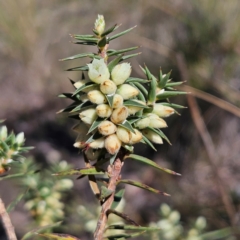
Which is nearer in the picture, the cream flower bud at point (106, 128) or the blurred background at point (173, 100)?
the cream flower bud at point (106, 128)

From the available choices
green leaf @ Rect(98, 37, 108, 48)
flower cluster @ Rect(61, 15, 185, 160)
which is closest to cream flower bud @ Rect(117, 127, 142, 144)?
flower cluster @ Rect(61, 15, 185, 160)

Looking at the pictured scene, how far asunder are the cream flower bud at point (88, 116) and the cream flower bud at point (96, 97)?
0.06 ft

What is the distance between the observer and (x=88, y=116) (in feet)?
1.60

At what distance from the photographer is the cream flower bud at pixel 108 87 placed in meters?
0.47

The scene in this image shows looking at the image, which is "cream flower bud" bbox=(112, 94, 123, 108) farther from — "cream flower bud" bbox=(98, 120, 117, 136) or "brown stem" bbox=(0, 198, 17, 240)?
"brown stem" bbox=(0, 198, 17, 240)

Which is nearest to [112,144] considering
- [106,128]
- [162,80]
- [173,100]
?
[106,128]

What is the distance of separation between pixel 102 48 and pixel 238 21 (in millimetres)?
2399

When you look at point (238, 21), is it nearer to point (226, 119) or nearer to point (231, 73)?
point (231, 73)

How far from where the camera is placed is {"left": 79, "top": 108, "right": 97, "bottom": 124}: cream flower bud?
0.49m

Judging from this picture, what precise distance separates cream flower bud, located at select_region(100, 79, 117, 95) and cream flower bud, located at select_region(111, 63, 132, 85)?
11 mm

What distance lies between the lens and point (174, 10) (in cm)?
281

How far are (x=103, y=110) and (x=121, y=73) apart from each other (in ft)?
0.17

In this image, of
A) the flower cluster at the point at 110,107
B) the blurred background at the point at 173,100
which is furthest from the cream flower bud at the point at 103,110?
the blurred background at the point at 173,100

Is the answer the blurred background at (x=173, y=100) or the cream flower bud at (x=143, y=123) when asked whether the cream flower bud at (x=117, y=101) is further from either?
the blurred background at (x=173, y=100)
